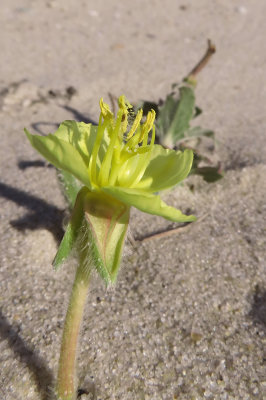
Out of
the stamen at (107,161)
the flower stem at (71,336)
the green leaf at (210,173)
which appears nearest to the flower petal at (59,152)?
the stamen at (107,161)

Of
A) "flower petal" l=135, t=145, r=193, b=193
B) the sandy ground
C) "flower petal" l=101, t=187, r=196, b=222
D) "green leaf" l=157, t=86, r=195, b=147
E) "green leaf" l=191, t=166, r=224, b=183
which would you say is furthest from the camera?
"green leaf" l=157, t=86, r=195, b=147

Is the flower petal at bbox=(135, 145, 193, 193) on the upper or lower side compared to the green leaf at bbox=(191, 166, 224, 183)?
upper

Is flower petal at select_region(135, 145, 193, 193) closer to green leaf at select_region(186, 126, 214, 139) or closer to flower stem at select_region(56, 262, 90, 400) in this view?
flower stem at select_region(56, 262, 90, 400)

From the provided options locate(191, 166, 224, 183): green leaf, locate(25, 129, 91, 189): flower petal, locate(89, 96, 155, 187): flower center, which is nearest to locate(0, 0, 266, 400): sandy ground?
locate(191, 166, 224, 183): green leaf

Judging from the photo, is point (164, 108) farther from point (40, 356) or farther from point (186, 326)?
point (40, 356)

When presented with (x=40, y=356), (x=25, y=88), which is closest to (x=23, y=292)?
(x=40, y=356)

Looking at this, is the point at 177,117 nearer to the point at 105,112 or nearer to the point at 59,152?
the point at 105,112

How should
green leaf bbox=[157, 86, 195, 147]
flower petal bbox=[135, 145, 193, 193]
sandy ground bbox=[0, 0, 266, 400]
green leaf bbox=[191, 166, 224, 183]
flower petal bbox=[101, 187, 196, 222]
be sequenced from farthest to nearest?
green leaf bbox=[157, 86, 195, 147] → green leaf bbox=[191, 166, 224, 183] → sandy ground bbox=[0, 0, 266, 400] → flower petal bbox=[135, 145, 193, 193] → flower petal bbox=[101, 187, 196, 222]
